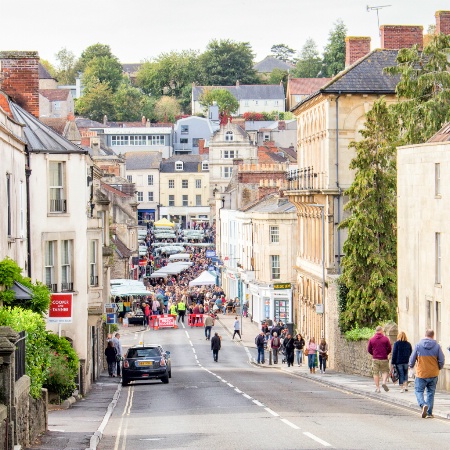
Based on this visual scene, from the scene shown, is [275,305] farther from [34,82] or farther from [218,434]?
[218,434]

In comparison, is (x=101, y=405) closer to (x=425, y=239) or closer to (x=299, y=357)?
(x=425, y=239)

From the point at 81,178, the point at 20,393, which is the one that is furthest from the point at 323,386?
the point at 20,393

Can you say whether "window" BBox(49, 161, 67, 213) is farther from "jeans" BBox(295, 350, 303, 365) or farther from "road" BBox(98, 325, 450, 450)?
"jeans" BBox(295, 350, 303, 365)

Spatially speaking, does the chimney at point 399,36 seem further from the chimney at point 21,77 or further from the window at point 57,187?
the window at point 57,187

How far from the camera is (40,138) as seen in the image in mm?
37656

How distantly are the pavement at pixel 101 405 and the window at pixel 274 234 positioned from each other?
2775cm

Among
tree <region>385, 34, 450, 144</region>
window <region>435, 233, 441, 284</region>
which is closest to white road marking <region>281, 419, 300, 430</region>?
window <region>435, 233, 441, 284</region>

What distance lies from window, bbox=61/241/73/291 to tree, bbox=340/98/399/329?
496 inches

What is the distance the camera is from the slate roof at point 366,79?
5334cm

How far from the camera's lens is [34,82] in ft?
140

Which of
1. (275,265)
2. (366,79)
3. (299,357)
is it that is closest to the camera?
(299,357)

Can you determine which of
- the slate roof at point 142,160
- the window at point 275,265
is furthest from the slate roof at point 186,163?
the window at point 275,265

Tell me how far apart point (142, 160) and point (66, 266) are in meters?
124

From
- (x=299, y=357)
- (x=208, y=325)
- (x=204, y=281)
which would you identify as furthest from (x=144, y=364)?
(x=204, y=281)
